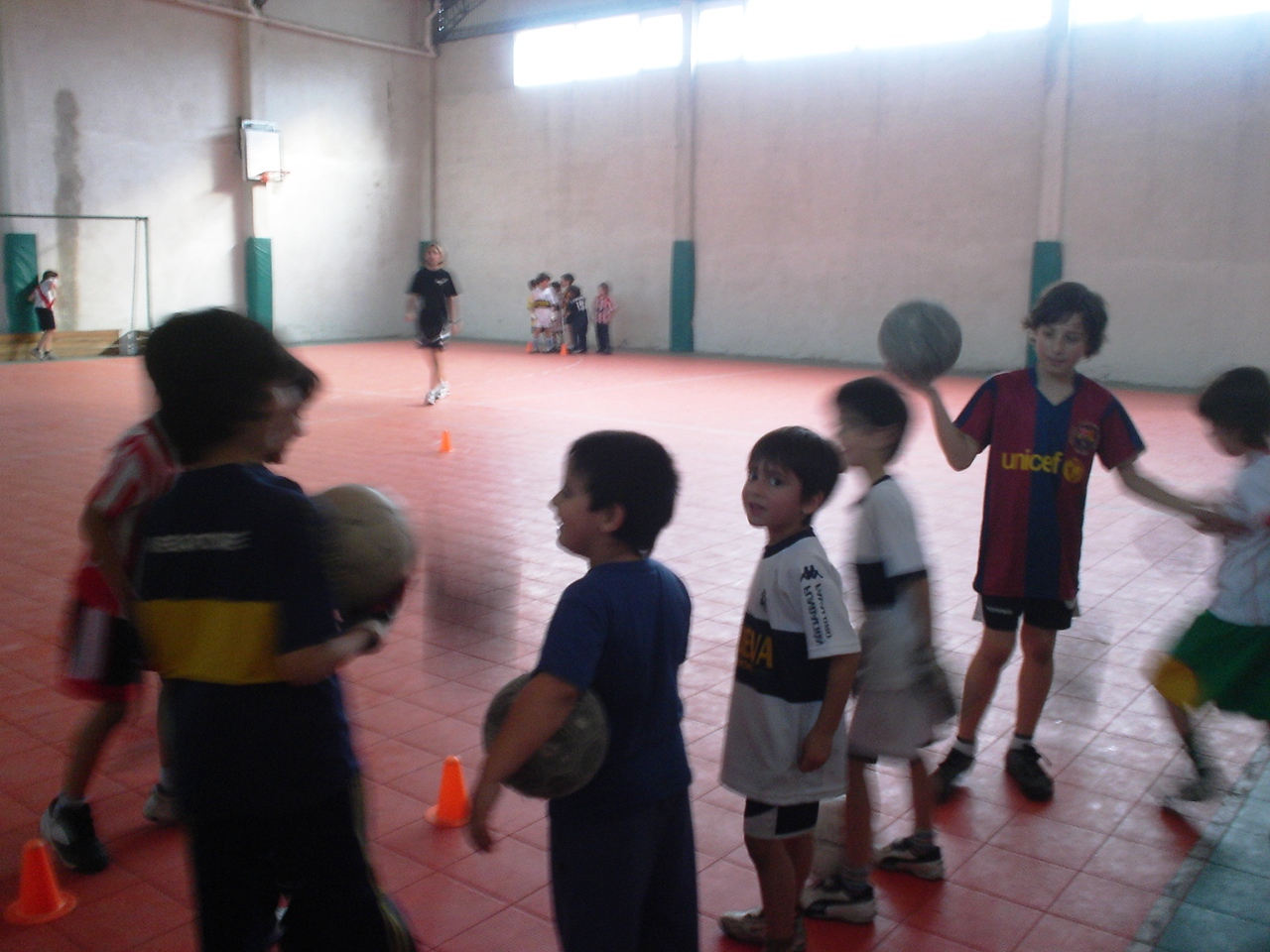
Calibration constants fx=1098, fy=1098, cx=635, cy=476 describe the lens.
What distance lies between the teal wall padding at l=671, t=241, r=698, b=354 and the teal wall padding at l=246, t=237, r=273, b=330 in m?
7.74

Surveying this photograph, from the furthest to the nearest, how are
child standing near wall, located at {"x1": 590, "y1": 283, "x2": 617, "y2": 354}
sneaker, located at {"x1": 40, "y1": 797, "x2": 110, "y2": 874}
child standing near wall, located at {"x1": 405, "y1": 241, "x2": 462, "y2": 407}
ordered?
1. child standing near wall, located at {"x1": 590, "y1": 283, "x2": 617, "y2": 354}
2. child standing near wall, located at {"x1": 405, "y1": 241, "x2": 462, "y2": 407}
3. sneaker, located at {"x1": 40, "y1": 797, "x2": 110, "y2": 874}

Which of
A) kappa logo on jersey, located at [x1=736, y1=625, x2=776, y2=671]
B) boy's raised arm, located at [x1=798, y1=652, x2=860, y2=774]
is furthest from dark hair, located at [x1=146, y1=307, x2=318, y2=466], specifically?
boy's raised arm, located at [x1=798, y1=652, x2=860, y2=774]

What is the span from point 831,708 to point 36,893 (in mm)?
2073

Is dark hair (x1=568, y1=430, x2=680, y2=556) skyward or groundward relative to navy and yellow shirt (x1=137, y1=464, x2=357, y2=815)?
skyward

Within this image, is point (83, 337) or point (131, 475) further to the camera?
point (83, 337)

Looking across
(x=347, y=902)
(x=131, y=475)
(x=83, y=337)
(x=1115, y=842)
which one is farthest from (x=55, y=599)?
(x=83, y=337)

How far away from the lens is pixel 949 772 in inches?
140

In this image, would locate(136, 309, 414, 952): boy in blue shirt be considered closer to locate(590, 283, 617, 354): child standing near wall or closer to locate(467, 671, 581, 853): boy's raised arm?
locate(467, 671, 581, 853): boy's raised arm

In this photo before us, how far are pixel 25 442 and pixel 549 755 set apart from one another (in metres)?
10.0

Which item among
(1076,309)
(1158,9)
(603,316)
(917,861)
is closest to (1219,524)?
(1076,309)

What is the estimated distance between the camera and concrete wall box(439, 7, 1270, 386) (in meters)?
15.4

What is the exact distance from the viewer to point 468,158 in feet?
77.0

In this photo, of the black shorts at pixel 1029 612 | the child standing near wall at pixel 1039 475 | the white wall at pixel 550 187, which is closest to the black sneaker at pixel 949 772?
the child standing near wall at pixel 1039 475

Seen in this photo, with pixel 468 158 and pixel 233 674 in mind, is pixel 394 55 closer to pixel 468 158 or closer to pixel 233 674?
pixel 468 158
